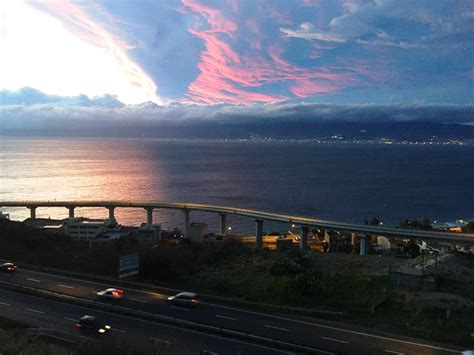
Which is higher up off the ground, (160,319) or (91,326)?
(91,326)

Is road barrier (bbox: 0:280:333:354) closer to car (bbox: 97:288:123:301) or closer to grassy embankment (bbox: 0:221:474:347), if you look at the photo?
car (bbox: 97:288:123:301)

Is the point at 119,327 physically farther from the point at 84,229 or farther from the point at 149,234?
the point at 84,229

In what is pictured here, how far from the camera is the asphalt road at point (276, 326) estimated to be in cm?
1412

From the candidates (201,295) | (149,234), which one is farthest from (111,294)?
(149,234)

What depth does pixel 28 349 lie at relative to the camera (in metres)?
12.2

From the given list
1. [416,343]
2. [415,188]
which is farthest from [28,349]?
[415,188]

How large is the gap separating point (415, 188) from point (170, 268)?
85.2 meters

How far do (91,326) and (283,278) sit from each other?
938 cm

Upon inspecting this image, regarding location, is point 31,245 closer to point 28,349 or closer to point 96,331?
point 96,331

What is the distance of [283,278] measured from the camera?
70.1 ft

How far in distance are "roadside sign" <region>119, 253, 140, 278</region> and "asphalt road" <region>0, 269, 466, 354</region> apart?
1036 mm

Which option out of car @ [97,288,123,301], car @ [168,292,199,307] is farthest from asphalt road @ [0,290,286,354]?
car @ [168,292,199,307]

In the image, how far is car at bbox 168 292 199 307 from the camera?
1783 cm

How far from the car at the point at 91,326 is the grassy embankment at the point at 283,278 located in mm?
6610
